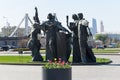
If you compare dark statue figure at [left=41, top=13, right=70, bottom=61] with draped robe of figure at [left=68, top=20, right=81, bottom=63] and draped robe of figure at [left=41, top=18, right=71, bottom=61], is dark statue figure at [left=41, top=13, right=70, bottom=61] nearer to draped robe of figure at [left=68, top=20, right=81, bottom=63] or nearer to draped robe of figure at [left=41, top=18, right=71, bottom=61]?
draped robe of figure at [left=41, top=18, right=71, bottom=61]

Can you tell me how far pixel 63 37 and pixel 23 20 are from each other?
136 meters

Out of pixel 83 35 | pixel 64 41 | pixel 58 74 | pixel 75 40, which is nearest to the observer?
pixel 58 74

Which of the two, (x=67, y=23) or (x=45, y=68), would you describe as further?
(x=67, y=23)

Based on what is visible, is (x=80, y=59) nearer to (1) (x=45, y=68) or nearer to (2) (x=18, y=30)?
(1) (x=45, y=68)

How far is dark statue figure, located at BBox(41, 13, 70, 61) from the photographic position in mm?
26734

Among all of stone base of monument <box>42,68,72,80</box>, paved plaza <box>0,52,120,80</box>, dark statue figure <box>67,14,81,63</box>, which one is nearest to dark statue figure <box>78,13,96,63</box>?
dark statue figure <box>67,14,81,63</box>

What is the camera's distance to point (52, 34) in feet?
87.8

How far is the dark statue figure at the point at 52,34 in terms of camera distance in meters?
26.7

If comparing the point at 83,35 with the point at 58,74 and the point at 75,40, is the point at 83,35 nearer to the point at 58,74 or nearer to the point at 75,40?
the point at 75,40

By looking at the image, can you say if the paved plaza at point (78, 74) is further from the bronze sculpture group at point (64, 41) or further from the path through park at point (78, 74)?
the bronze sculpture group at point (64, 41)

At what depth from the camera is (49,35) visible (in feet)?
88.2

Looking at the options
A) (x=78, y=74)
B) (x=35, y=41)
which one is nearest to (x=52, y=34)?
(x=35, y=41)

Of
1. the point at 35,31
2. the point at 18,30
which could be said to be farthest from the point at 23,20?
the point at 35,31

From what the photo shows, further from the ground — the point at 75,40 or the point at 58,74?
the point at 75,40
